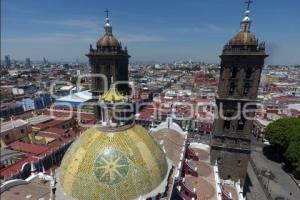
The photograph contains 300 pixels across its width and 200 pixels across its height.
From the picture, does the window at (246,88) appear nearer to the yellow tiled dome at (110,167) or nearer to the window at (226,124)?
the window at (226,124)

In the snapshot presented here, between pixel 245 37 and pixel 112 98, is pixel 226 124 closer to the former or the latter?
pixel 245 37

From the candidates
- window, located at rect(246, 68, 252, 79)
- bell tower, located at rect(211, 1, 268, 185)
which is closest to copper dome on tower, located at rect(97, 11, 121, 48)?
bell tower, located at rect(211, 1, 268, 185)

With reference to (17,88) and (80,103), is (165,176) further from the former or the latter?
(17,88)

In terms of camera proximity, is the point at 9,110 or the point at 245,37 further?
the point at 9,110

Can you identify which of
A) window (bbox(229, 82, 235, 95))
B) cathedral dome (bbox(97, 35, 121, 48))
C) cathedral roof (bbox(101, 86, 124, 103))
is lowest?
cathedral roof (bbox(101, 86, 124, 103))

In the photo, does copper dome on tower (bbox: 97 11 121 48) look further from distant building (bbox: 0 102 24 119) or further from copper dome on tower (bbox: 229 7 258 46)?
distant building (bbox: 0 102 24 119)

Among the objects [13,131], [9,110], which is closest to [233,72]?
[13,131]

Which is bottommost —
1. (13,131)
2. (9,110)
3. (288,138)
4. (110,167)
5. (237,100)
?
(9,110)

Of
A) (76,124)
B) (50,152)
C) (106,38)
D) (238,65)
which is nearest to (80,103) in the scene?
(76,124)
